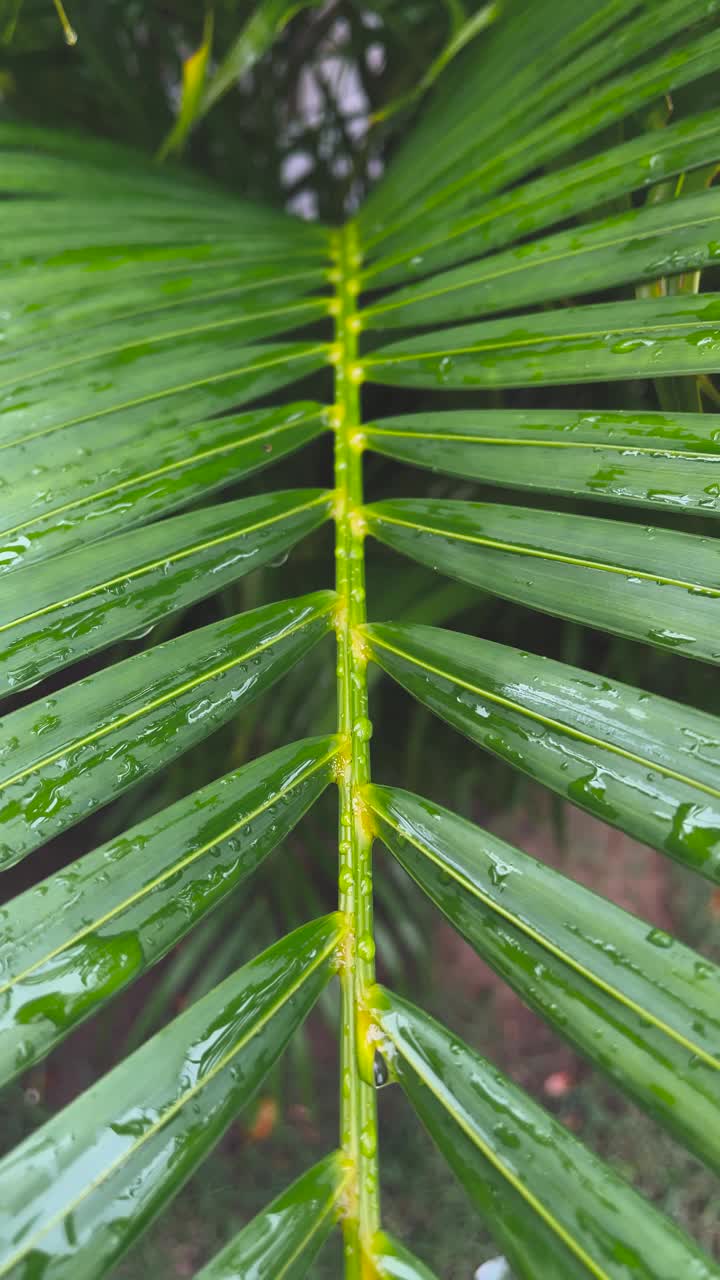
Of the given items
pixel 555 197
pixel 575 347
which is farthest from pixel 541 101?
pixel 575 347

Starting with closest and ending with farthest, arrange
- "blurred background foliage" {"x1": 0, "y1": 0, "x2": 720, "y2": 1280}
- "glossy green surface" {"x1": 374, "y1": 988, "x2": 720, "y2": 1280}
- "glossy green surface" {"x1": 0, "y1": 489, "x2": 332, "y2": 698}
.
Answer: "glossy green surface" {"x1": 374, "y1": 988, "x2": 720, "y2": 1280}, "glossy green surface" {"x1": 0, "y1": 489, "x2": 332, "y2": 698}, "blurred background foliage" {"x1": 0, "y1": 0, "x2": 720, "y2": 1280}

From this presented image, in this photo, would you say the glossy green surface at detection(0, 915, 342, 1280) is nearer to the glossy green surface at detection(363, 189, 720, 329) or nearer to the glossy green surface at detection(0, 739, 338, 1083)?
the glossy green surface at detection(0, 739, 338, 1083)

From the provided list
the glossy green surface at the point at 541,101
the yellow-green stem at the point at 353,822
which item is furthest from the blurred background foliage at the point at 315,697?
the yellow-green stem at the point at 353,822

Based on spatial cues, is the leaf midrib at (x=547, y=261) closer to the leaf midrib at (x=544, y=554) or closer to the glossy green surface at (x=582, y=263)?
the glossy green surface at (x=582, y=263)

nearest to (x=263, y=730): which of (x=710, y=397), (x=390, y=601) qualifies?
(x=390, y=601)

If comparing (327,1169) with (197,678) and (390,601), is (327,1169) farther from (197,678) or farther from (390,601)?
(390,601)

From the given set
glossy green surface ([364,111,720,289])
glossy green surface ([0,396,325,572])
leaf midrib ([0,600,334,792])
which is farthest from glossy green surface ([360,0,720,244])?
leaf midrib ([0,600,334,792])

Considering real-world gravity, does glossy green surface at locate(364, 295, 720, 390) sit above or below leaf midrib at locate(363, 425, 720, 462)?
above

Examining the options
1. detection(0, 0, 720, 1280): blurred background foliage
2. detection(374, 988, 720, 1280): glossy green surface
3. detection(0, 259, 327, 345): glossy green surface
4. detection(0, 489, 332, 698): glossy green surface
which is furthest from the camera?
detection(0, 0, 720, 1280): blurred background foliage
